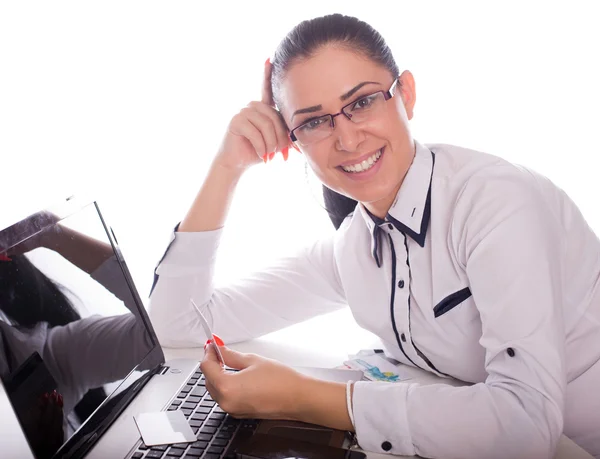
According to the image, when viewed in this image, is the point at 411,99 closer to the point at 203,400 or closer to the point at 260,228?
the point at 203,400

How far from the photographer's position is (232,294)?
1646 mm

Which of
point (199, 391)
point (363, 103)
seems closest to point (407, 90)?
point (363, 103)

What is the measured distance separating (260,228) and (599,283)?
131 cm

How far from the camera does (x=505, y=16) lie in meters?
2.30

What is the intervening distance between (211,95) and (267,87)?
777mm

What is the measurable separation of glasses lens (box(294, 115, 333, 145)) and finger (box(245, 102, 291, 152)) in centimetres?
18

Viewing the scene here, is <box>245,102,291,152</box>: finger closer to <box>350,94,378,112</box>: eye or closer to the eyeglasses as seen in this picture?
the eyeglasses

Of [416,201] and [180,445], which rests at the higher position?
[416,201]

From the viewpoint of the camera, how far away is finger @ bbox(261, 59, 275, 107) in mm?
1462

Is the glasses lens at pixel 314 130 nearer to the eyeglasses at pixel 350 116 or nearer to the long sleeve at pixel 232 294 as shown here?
the eyeglasses at pixel 350 116

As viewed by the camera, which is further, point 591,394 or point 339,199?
point 339,199

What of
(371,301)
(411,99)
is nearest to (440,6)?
(411,99)

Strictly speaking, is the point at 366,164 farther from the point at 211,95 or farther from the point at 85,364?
the point at 211,95

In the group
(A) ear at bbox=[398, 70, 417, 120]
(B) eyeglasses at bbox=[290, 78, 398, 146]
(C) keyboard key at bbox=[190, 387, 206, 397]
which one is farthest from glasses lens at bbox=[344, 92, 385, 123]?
(C) keyboard key at bbox=[190, 387, 206, 397]
